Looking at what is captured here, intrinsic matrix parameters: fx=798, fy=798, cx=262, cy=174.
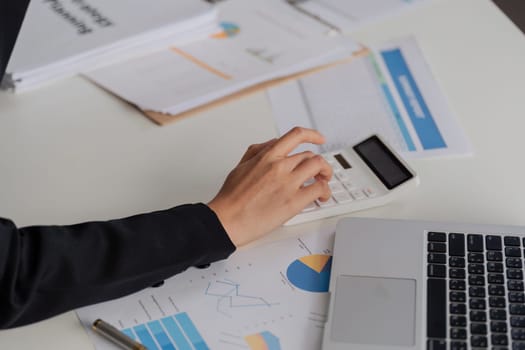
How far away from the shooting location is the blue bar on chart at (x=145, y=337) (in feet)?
2.73

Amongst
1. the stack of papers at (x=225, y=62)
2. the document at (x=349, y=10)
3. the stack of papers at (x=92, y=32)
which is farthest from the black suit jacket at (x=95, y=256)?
the document at (x=349, y=10)

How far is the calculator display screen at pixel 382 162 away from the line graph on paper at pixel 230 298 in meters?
0.24

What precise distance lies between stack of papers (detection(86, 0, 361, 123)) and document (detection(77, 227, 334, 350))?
355mm

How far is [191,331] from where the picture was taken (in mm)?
847

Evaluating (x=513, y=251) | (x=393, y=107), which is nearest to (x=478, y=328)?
(x=513, y=251)

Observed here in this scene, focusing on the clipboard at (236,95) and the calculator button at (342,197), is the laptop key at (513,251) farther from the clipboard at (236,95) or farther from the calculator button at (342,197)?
the clipboard at (236,95)

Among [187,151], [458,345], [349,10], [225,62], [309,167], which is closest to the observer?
[458,345]

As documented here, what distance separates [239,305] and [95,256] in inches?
6.6

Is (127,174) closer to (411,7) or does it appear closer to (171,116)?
(171,116)

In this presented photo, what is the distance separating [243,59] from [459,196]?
1.48ft

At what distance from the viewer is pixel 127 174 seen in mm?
1094

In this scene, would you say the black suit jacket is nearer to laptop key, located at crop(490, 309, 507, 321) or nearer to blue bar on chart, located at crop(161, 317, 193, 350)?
blue bar on chart, located at crop(161, 317, 193, 350)

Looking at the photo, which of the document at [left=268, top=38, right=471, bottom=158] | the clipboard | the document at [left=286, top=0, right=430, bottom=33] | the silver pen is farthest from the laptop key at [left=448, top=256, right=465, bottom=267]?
the document at [left=286, top=0, right=430, bottom=33]

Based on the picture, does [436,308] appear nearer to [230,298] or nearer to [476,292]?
[476,292]
